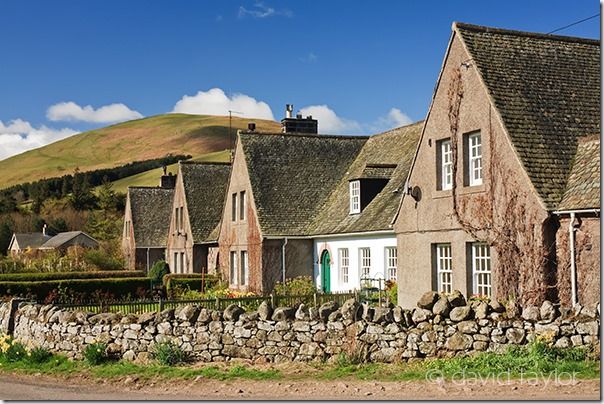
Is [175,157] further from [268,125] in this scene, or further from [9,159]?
[9,159]

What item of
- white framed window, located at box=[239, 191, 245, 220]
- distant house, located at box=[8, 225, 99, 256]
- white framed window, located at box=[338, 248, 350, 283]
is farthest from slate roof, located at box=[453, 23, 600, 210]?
distant house, located at box=[8, 225, 99, 256]

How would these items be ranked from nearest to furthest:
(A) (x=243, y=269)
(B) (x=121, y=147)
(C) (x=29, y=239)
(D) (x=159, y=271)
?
(A) (x=243, y=269) → (D) (x=159, y=271) → (C) (x=29, y=239) → (B) (x=121, y=147)

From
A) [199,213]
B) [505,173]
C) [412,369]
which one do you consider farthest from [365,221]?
[199,213]

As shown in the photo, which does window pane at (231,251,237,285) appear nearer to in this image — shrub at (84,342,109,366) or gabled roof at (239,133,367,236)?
gabled roof at (239,133,367,236)

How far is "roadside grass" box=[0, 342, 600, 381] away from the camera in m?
14.2

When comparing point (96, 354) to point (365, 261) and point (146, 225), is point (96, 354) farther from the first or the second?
point (146, 225)

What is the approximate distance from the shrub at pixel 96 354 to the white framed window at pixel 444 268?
10.8 m

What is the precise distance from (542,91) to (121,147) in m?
162

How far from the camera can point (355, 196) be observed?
33.1 m

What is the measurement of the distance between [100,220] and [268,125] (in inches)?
3692

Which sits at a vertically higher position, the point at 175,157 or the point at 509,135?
the point at 175,157

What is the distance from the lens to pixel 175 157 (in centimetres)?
15062

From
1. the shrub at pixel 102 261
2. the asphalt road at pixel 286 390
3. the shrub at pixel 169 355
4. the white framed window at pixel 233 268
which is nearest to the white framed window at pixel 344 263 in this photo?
the white framed window at pixel 233 268

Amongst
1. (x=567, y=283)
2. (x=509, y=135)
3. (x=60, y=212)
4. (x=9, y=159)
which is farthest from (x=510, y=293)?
(x=9, y=159)
